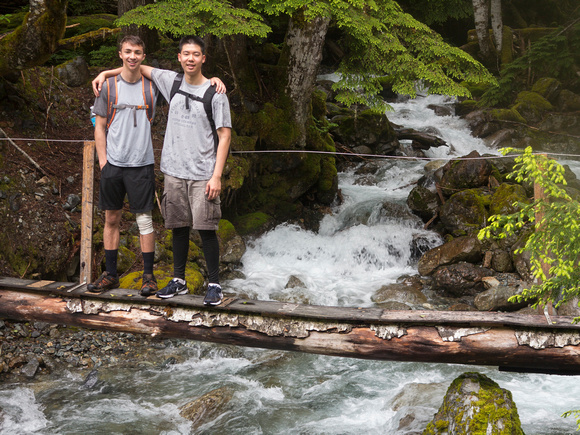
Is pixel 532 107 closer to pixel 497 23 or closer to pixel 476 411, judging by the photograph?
pixel 497 23

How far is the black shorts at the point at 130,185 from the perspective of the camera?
4.44 metres

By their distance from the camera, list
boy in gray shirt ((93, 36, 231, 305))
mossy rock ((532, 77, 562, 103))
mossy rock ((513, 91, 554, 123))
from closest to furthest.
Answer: boy in gray shirt ((93, 36, 231, 305)), mossy rock ((513, 91, 554, 123)), mossy rock ((532, 77, 562, 103))

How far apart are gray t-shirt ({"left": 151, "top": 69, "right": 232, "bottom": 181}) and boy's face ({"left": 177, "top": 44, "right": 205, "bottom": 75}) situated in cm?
16

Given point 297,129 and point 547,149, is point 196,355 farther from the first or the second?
point 547,149

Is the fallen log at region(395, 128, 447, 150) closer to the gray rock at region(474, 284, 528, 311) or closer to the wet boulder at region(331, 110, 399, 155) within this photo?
the wet boulder at region(331, 110, 399, 155)

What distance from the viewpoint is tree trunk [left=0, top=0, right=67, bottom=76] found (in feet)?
22.4

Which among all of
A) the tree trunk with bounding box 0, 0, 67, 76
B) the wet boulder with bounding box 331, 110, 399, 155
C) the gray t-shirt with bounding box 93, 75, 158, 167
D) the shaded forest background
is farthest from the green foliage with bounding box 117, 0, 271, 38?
the wet boulder with bounding box 331, 110, 399, 155

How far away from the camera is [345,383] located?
6387mm

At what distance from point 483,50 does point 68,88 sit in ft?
50.4

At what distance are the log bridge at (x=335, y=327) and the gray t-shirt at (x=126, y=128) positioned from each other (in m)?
1.32

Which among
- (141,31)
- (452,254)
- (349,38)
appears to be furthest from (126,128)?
(141,31)

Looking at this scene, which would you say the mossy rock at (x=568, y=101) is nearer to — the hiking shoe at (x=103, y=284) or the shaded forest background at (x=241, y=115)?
the shaded forest background at (x=241, y=115)

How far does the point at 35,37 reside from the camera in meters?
6.89

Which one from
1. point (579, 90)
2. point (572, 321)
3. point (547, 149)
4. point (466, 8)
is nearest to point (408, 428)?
point (572, 321)
